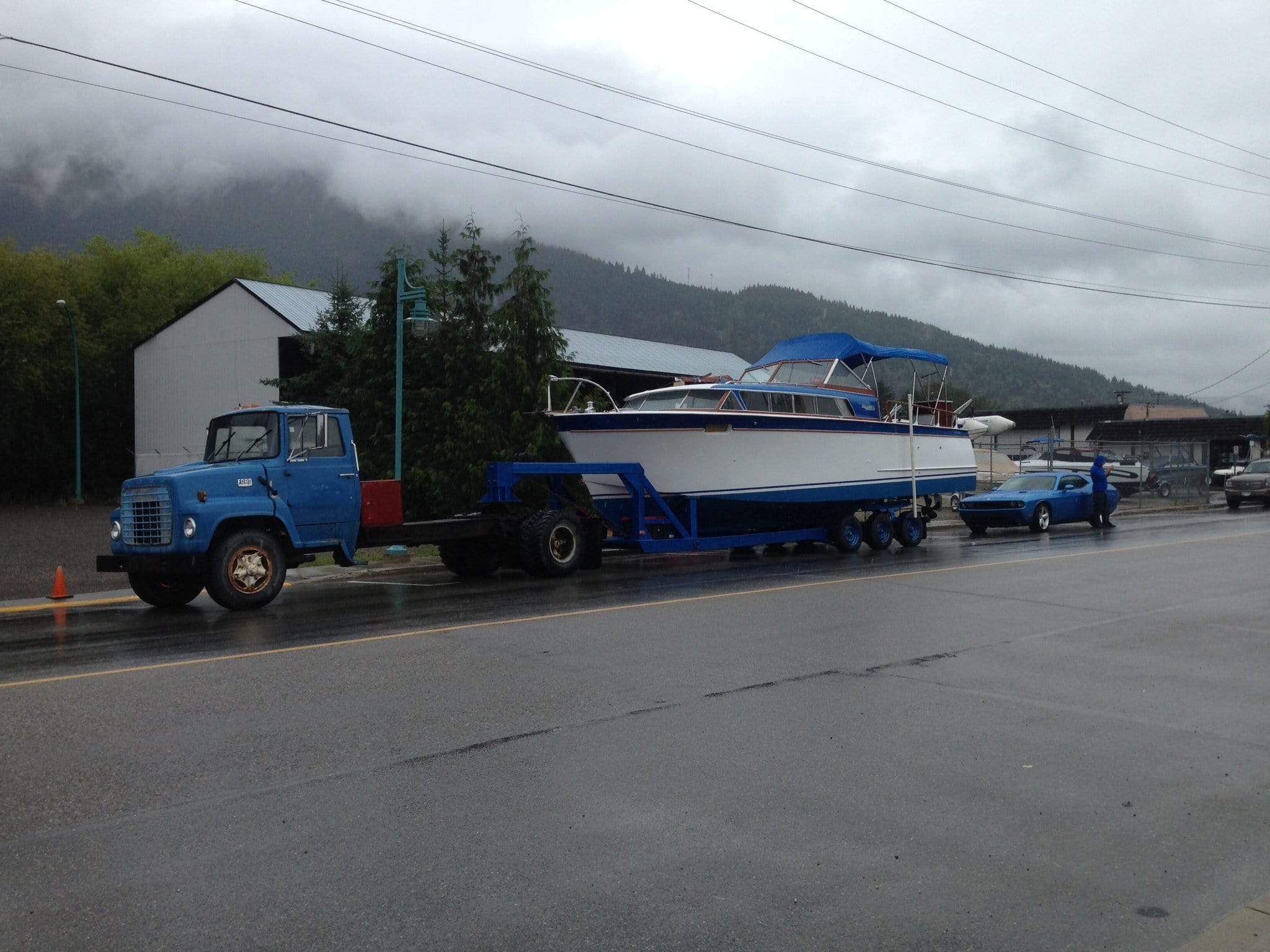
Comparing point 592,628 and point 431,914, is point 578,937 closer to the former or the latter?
point 431,914

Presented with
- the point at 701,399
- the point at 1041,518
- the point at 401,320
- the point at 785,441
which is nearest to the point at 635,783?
the point at 701,399

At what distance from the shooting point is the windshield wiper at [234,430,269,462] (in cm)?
1408

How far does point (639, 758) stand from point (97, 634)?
24.4ft

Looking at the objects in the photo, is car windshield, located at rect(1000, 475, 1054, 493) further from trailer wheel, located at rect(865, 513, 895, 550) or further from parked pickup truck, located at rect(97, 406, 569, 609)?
parked pickup truck, located at rect(97, 406, 569, 609)

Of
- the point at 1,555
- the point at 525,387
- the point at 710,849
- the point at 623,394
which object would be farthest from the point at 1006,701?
the point at 623,394

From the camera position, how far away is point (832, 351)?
73.0 feet

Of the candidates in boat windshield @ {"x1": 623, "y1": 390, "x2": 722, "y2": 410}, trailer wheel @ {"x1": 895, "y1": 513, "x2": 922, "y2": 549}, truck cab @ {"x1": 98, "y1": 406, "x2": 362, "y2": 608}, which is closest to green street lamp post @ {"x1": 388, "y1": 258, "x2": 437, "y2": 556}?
boat windshield @ {"x1": 623, "y1": 390, "x2": 722, "y2": 410}

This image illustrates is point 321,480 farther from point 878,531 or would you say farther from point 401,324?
point 878,531

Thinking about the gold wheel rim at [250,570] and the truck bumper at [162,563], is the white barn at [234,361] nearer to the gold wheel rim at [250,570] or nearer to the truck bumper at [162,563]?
the gold wheel rim at [250,570]

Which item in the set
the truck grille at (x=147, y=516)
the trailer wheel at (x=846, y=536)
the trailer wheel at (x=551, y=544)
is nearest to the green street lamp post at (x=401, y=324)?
the trailer wheel at (x=551, y=544)

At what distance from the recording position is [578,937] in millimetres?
4086

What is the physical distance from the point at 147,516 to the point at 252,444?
5.03 feet

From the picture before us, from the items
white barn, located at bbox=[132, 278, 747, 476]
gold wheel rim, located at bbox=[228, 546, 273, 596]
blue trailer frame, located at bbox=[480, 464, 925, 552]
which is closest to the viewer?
gold wheel rim, located at bbox=[228, 546, 273, 596]

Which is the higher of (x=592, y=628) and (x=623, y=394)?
(x=623, y=394)
